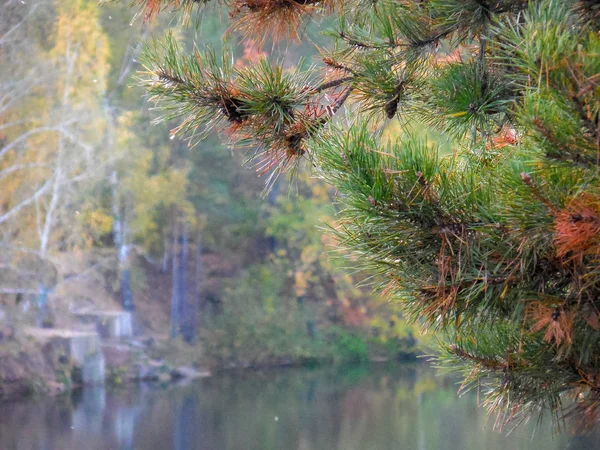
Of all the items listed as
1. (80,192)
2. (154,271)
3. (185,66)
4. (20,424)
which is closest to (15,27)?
(80,192)

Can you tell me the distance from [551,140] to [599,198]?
0.15m

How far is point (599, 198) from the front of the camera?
1.04 metres

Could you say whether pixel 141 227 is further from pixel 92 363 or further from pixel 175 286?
pixel 92 363

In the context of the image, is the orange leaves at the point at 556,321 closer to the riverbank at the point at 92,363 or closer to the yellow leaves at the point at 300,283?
the riverbank at the point at 92,363

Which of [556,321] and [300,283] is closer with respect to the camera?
[556,321]

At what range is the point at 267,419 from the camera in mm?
6500

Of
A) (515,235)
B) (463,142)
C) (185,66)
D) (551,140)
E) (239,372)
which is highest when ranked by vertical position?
(185,66)

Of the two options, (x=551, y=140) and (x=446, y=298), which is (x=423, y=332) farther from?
(x=551, y=140)

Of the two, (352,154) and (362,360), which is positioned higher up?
(352,154)

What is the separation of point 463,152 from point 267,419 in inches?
209

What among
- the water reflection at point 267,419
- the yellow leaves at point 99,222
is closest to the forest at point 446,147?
the water reflection at point 267,419

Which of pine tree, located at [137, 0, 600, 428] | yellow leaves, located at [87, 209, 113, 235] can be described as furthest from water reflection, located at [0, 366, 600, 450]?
pine tree, located at [137, 0, 600, 428]

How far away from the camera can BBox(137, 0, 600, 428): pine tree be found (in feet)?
3.32

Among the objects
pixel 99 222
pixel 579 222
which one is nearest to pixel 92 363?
pixel 99 222
